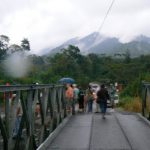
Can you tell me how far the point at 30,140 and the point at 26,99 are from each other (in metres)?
0.88

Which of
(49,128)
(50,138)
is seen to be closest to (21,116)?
(50,138)

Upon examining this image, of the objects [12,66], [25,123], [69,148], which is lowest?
[69,148]

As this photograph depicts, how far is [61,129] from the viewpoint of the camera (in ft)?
45.6

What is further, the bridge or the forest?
the forest

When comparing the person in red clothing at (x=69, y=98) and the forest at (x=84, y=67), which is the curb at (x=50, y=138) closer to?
the person in red clothing at (x=69, y=98)

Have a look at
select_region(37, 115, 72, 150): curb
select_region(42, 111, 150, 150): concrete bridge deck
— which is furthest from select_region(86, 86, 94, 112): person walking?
select_region(37, 115, 72, 150): curb

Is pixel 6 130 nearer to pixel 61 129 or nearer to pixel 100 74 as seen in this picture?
pixel 61 129

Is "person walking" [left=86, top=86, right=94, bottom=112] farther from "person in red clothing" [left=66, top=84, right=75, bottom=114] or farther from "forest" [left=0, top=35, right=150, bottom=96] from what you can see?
"forest" [left=0, top=35, right=150, bottom=96]

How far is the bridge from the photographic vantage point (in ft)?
23.9

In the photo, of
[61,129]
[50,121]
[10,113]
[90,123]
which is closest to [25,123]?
[10,113]

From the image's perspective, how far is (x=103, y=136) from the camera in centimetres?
1228

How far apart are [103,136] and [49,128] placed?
60.2 inches

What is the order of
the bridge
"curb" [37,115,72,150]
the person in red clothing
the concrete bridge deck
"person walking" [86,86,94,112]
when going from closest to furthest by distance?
the bridge
"curb" [37,115,72,150]
the concrete bridge deck
the person in red clothing
"person walking" [86,86,94,112]

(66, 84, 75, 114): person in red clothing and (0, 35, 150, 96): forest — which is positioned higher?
(0, 35, 150, 96): forest
